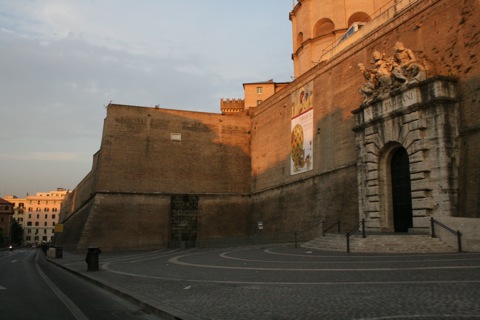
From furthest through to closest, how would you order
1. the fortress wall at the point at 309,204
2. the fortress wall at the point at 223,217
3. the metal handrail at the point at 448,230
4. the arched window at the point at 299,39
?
the arched window at the point at 299,39, the fortress wall at the point at 223,217, the fortress wall at the point at 309,204, the metal handrail at the point at 448,230

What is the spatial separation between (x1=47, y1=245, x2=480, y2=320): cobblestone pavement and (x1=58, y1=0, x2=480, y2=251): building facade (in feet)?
19.0

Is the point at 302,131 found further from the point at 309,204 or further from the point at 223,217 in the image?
the point at 223,217

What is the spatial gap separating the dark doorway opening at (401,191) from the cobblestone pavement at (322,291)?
312 inches

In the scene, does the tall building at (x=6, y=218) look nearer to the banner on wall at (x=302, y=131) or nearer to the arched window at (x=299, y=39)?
the arched window at (x=299, y=39)

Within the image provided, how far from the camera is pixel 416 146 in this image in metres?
18.2

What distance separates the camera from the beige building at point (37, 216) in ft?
426

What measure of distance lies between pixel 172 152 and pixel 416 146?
78.6 ft

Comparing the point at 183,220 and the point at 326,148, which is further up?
the point at 326,148

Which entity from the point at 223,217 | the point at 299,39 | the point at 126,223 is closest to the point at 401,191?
the point at 223,217

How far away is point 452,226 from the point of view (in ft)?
49.2

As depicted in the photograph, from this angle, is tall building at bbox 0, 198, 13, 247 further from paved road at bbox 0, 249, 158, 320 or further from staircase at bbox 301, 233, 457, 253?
paved road at bbox 0, 249, 158, 320

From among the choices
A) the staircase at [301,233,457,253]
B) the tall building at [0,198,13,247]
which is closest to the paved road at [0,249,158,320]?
the staircase at [301,233,457,253]

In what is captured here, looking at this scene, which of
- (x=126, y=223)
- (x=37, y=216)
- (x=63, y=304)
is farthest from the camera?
(x=37, y=216)

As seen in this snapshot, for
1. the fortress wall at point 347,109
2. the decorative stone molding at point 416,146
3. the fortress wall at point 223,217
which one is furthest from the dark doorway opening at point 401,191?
the fortress wall at point 223,217
